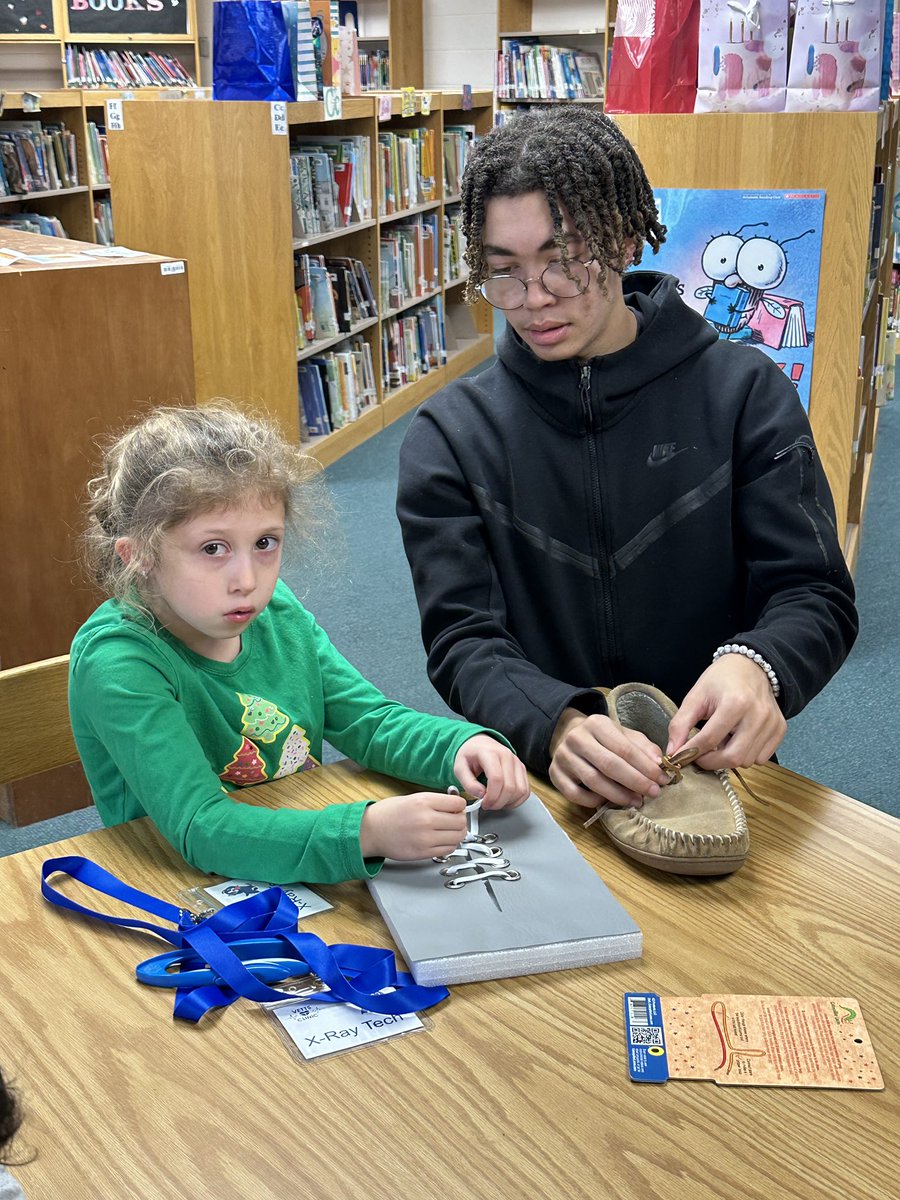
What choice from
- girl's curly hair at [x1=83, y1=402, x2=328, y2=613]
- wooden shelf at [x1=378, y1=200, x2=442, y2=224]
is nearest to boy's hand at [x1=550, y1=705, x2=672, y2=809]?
girl's curly hair at [x1=83, y1=402, x2=328, y2=613]

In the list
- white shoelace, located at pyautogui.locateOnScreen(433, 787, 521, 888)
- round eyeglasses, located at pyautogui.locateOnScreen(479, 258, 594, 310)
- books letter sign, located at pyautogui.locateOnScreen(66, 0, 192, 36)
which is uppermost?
books letter sign, located at pyautogui.locateOnScreen(66, 0, 192, 36)

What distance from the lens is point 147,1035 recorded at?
2.68 ft

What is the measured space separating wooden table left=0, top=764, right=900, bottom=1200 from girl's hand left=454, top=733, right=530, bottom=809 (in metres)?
0.12

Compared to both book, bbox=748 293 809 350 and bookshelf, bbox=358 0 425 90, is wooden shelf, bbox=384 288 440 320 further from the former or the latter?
book, bbox=748 293 809 350

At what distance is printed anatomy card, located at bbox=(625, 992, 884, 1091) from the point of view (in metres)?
0.77

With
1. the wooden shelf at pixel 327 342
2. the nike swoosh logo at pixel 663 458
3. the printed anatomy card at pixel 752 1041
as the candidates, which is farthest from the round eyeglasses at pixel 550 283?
the wooden shelf at pixel 327 342

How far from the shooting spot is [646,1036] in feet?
2.64

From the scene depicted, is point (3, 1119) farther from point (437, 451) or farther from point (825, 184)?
point (825, 184)

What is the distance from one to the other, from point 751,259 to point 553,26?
5.81 meters

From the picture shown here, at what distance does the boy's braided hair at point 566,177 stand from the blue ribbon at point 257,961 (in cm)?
75

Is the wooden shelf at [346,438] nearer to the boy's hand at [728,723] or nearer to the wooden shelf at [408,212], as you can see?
the wooden shelf at [408,212]

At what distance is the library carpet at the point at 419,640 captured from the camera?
2707mm

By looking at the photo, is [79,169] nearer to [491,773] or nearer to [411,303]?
[411,303]

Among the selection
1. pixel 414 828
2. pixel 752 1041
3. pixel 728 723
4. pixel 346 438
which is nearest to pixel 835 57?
pixel 728 723
